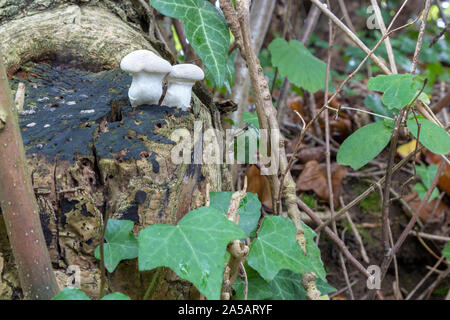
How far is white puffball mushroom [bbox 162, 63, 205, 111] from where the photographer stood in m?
1.35

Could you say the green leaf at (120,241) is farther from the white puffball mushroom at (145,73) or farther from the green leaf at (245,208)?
the white puffball mushroom at (145,73)

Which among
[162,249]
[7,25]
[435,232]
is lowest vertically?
[435,232]

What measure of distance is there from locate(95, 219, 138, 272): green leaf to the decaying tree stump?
0.18 feet

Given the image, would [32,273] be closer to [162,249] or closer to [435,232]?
[162,249]

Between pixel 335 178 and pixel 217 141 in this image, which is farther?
pixel 335 178

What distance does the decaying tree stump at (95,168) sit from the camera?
3.73 ft

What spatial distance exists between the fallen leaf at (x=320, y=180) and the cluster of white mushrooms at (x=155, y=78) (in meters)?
1.30

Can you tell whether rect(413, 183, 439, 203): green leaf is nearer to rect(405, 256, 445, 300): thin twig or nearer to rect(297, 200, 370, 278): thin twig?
rect(405, 256, 445, 300): thin twig

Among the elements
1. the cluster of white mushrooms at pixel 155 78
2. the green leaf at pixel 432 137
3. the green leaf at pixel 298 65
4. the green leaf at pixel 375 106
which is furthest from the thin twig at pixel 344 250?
the green leaf at pixel 375 106

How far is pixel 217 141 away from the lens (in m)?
1.55

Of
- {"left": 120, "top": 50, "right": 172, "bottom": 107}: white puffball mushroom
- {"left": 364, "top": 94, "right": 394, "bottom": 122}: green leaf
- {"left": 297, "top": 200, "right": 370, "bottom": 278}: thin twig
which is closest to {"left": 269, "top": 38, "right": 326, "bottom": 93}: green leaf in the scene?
{"left": 364, "top": 94, "right": 394, "bottom": 122}: green leaf

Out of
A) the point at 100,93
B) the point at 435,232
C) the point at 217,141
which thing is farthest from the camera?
the point at 435,232
